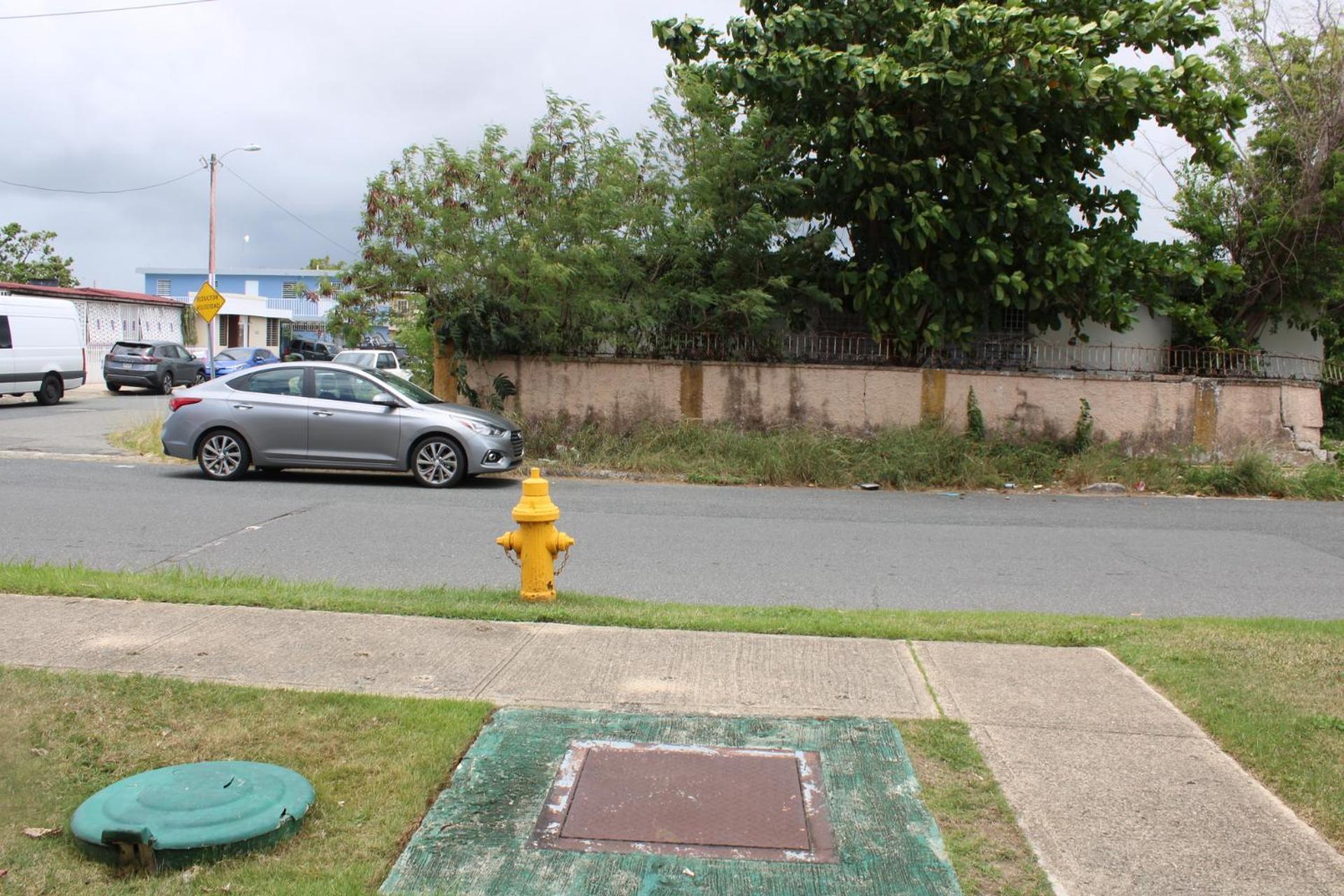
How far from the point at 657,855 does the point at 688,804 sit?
40 centimetres

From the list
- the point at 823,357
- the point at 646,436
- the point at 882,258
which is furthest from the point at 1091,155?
the point at 646,436

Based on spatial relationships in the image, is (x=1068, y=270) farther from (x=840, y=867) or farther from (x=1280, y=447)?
(x=840, y=867)

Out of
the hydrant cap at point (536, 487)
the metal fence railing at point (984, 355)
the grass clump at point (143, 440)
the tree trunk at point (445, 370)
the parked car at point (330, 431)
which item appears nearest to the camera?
the hydrant cap at point (536, 487)

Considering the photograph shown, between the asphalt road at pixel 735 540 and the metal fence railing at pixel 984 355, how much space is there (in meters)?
3.33

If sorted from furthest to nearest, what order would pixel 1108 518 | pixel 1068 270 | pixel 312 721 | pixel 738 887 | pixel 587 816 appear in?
pixel 1068 270
pixel 1108 518
pixel 312 721
pixel 587 816
pixel 738 887

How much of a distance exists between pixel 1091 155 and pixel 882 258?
353 centimetres

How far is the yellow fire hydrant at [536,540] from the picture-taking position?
264 inches

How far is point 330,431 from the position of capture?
13633 millimetres

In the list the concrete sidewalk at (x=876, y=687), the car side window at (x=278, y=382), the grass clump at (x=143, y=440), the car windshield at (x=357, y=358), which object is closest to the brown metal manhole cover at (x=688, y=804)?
the concrete sidewalk at (x=876, y=687)

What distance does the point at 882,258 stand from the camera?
1736 cm

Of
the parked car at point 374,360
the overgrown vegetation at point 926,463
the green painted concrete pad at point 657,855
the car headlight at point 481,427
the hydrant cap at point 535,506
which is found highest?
the parked car at point 374,360

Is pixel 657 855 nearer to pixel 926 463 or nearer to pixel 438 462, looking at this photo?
pixel 438 462

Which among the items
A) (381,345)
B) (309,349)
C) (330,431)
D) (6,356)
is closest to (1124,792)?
(330,431)

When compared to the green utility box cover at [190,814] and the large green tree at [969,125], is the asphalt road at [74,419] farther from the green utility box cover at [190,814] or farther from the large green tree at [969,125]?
the green utility box cover at [190,814]
